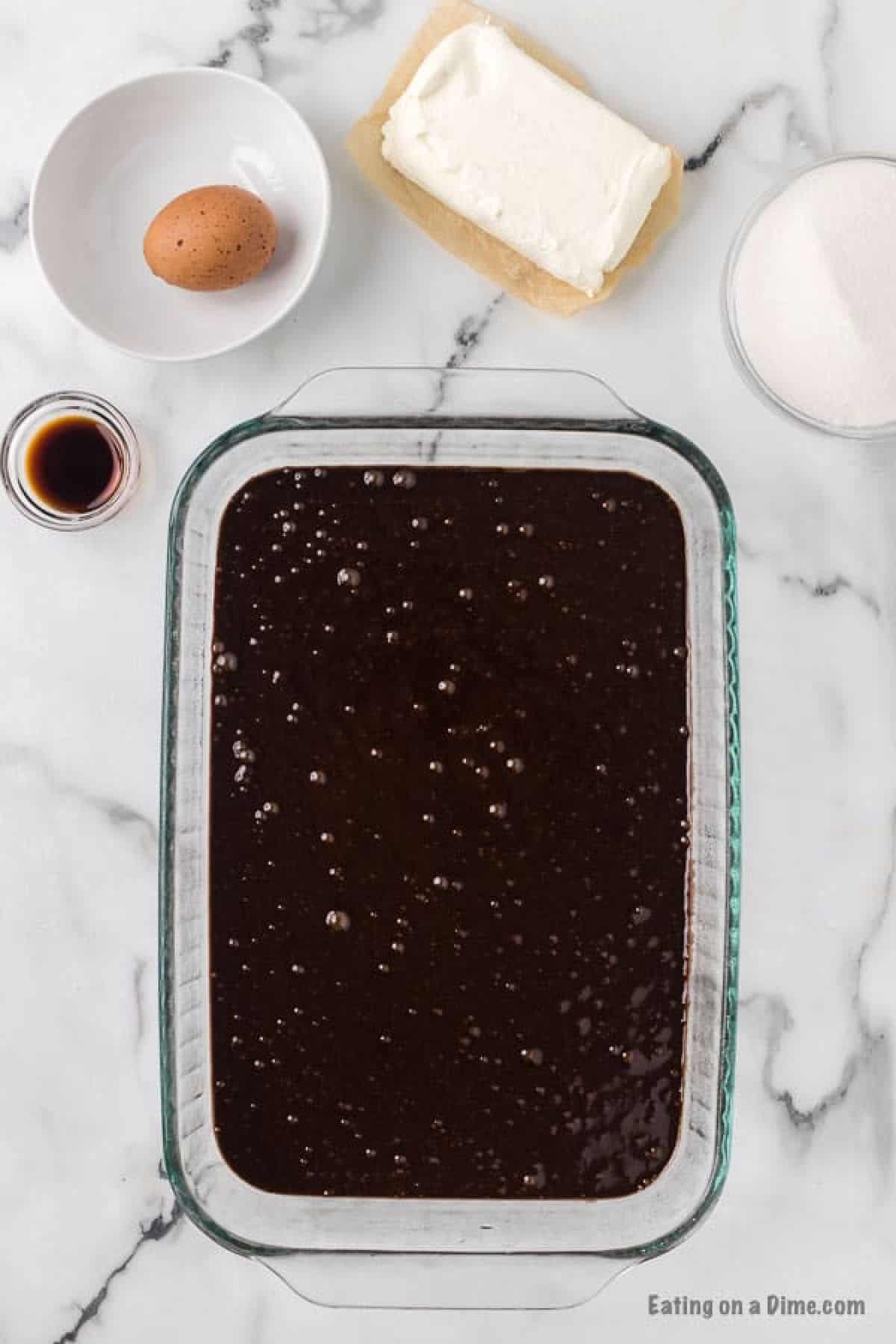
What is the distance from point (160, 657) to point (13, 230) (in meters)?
0.35

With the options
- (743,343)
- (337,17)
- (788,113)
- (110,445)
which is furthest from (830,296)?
(110,445)

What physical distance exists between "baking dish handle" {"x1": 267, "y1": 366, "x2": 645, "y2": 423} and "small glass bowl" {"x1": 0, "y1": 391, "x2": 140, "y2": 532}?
0.43 feet

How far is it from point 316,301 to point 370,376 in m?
0.10

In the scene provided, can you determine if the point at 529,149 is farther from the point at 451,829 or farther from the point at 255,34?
the point at 451,829

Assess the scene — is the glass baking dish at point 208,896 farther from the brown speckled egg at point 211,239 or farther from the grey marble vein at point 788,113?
the grey marble vein at point 788,113

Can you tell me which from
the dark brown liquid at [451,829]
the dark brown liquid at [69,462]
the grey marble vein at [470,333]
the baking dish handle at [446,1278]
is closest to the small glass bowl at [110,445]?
the dark brown liquid at [69,462]

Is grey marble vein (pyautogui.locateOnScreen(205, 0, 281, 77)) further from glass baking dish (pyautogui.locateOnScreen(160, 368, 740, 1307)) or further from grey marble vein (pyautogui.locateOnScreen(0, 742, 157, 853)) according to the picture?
grey marble vein (pyautogui.locateOnScreen(0, 742, 157, 853))

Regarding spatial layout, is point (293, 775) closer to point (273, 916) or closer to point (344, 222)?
point (273, 916)

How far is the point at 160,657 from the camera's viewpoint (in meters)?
0.98

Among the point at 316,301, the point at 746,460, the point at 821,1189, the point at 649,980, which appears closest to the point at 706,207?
the point at 746,460

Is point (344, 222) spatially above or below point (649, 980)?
above

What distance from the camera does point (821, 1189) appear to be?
3.18ft

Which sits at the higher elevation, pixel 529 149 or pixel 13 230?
pixel 529 149

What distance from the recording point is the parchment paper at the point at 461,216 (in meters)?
0.96
